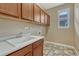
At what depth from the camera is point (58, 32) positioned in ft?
5.89

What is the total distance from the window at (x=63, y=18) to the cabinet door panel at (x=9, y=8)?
0.77 m

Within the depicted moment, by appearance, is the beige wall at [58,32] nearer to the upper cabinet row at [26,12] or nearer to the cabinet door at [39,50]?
the upper cabinet row at [26,12]

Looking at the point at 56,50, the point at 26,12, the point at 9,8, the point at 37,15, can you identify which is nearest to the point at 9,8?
the point at 9,8

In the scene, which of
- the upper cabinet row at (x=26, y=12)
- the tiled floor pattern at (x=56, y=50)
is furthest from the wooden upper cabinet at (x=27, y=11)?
the tiled floor pattern at (x=56, y=50)

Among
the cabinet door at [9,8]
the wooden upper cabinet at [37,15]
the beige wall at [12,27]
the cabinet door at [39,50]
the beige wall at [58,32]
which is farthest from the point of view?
the wooden upper cabinet at [37,15]

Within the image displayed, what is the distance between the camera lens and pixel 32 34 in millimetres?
2023

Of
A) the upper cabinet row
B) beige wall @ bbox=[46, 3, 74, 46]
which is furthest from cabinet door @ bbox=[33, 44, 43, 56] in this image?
the upper cabinet row

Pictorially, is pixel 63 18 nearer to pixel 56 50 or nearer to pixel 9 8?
pixel 56 50

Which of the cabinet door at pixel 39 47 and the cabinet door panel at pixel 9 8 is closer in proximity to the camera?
the cabinet door panel at pixel 9 8

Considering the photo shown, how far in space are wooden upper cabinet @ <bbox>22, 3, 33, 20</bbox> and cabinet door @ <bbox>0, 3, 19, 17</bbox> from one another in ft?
0.71

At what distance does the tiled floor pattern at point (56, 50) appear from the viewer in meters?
1.72

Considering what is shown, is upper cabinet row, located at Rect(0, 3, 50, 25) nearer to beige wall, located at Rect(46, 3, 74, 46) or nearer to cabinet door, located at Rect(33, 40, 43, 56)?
beige wall, located at Rect(46, 3, 74, 46)

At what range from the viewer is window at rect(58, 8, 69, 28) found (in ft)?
5.51

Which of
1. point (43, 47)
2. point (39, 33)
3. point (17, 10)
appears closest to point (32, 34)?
point (39, 33)
